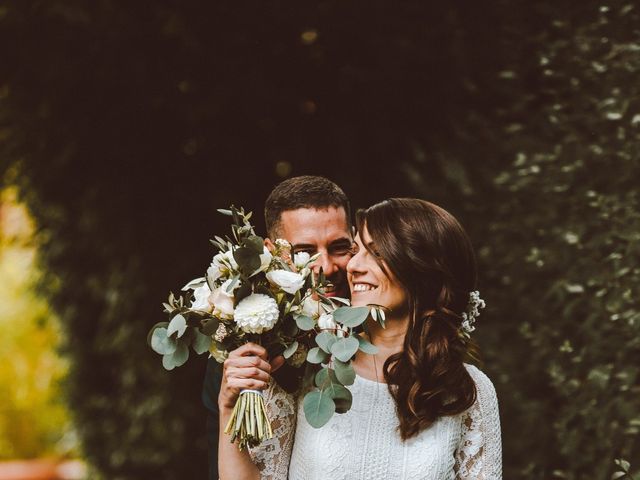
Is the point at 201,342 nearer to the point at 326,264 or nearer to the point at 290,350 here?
the point at 290,350

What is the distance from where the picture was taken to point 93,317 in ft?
18.9

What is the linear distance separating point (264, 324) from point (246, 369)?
0.14 meters

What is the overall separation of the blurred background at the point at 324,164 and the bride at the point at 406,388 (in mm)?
779

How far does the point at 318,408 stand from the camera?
2170mm

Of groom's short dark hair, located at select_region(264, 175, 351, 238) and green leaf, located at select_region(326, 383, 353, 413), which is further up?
green leaf, located at select_region(326, 383, 353, 413)

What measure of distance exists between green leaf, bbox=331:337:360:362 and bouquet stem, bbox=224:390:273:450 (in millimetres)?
245

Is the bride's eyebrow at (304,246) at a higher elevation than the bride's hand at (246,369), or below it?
below

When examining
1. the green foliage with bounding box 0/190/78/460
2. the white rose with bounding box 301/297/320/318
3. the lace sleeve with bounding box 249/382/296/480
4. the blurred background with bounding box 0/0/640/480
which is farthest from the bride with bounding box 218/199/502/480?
the green foliage with bounding box 0/190/78/460

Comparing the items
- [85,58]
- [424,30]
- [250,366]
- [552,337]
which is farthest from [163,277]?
[250,366]

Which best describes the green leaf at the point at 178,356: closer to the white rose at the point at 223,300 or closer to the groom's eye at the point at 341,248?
the white rose at the point at 223,300

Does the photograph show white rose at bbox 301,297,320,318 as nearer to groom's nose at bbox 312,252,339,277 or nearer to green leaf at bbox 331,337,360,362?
green leaf at bbox 331,337,360,362

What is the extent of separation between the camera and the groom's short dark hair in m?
3.08

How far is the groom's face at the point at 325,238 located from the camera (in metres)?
2.99

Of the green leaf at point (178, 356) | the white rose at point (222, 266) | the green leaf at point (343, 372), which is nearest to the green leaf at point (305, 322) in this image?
the green leaf at point (343, 372)
